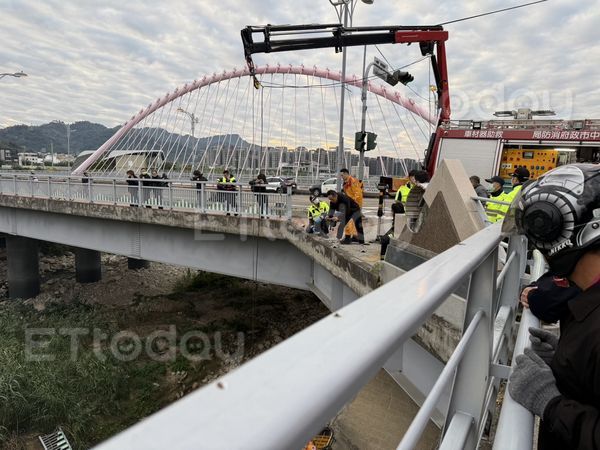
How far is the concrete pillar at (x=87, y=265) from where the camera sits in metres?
19.3

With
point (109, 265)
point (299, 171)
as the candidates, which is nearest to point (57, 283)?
point (109, 265)

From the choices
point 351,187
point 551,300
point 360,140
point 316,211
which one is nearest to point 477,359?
point 551,300

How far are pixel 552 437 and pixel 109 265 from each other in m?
25.2

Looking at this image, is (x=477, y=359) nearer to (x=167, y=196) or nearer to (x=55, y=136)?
(x=167, y=196)

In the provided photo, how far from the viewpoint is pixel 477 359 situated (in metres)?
1.45

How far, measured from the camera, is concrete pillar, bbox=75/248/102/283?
63.3 feet

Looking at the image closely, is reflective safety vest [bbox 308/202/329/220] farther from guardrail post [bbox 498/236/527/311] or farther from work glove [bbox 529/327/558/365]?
work glove [bbox 529/327/558/365]

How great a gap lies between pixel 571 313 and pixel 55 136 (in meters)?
171

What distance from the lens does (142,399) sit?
9.76 meters

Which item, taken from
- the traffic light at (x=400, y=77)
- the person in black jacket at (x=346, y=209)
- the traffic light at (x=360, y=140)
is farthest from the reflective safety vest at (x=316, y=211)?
the traffic light at (x=400, y=77)

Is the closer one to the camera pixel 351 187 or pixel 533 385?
pixel 533 385

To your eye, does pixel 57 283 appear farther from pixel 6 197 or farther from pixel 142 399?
pixel 142 399

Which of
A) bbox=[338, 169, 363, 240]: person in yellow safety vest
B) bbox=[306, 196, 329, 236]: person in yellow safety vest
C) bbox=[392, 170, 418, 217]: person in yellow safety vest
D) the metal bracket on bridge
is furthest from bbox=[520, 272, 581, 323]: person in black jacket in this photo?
bbox=[306, 196, 329, 236]: person in yellow safety vest

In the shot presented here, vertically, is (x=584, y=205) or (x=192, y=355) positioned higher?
(x=584, y=205)
